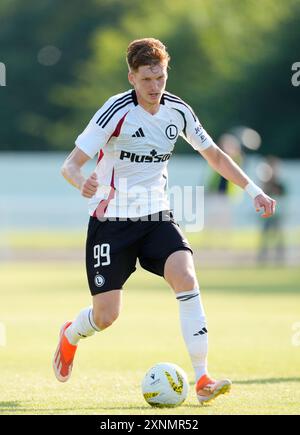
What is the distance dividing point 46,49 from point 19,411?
211 feet

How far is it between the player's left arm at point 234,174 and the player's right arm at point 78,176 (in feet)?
3.47

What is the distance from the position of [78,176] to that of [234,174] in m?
1.31

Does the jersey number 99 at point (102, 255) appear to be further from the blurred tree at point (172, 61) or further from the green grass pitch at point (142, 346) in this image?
the blurred tree at point (172, 61)

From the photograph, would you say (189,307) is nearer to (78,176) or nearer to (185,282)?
(185,282)

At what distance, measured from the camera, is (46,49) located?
7056 cm

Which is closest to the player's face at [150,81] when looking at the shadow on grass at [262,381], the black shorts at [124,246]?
the black shorts at [124,246]

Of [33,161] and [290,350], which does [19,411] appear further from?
[33,161]

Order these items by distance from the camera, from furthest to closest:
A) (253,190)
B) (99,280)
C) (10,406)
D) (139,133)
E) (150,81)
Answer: (253,190) < (99,280) < (139,133) < (150,81) < (10,406)

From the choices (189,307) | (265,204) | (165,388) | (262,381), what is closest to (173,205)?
(262,381)

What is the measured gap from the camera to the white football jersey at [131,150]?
27.0 ft

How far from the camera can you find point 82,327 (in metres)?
8.80

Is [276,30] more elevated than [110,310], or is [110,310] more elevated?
[276,30]

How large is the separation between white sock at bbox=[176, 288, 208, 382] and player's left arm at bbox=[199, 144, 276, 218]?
85cm

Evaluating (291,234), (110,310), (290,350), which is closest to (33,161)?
(291,234)
